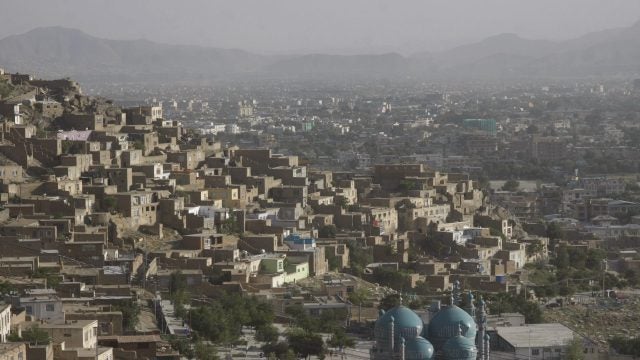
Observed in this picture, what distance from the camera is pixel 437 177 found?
5203 centimetres

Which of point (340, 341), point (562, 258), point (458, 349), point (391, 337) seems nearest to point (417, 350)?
point (391, 337)

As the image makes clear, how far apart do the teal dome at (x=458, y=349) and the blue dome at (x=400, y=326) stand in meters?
0.45

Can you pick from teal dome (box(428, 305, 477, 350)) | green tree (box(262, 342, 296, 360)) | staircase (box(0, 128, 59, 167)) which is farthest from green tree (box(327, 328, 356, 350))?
staircase (box(0, 128, 59, 167))

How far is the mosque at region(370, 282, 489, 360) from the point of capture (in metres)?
27.0

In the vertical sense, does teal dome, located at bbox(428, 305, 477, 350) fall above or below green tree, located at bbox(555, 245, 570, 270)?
above

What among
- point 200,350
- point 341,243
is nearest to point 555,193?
point 341,243

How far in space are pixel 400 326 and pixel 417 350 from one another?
52 centimetres

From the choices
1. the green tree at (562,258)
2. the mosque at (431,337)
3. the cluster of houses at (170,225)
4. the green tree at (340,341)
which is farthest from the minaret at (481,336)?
the green tree at (562,258)

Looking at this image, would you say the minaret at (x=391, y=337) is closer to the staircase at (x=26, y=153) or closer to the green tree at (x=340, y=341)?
the green tree at (x=340, y=341)

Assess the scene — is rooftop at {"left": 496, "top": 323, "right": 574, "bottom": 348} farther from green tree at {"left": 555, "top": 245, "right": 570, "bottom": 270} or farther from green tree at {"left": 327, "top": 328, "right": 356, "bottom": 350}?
green tree at {"left": 555, "top": 245, "right": 570, "bottom": 270}

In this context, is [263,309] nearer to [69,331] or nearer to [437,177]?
[69,331]

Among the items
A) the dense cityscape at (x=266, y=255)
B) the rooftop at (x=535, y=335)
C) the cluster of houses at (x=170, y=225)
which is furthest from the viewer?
the rooftop at (x=535, y=335)

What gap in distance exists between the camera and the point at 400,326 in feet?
89.5

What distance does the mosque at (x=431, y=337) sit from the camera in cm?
2697
